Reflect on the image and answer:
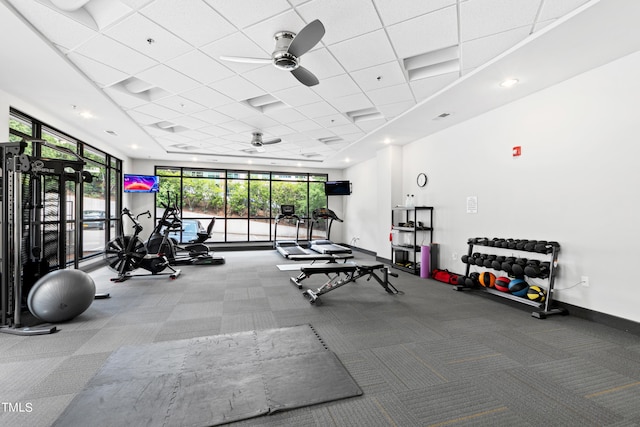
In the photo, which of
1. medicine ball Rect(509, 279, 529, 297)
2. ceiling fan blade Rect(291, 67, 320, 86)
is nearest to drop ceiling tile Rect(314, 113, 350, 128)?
ceiling fan blade Rect(291, 67, 320, 86)

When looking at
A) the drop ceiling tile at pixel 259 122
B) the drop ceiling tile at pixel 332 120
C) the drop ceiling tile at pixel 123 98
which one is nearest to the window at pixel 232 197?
the drop ceiling tile at pixel 259 122

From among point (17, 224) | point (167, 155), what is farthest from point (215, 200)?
point (17, 224)

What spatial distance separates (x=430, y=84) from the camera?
4.00 m

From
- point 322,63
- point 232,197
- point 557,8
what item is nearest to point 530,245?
point 557,8

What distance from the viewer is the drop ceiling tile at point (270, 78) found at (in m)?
3.73

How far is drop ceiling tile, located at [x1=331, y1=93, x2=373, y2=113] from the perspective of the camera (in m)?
4.56

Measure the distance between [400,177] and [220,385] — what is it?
20.4 feet

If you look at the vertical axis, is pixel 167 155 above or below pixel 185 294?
above

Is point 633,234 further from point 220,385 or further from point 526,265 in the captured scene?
point 220,385

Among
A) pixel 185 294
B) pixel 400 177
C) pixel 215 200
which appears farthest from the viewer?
pixel 215 200

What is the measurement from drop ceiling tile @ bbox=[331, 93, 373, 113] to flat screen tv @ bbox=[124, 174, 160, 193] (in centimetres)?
681

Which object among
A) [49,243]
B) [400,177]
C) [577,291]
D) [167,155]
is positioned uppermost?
[167,155]

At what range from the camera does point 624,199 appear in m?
3.14

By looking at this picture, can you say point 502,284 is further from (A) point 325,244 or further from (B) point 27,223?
(B) point 27,223
